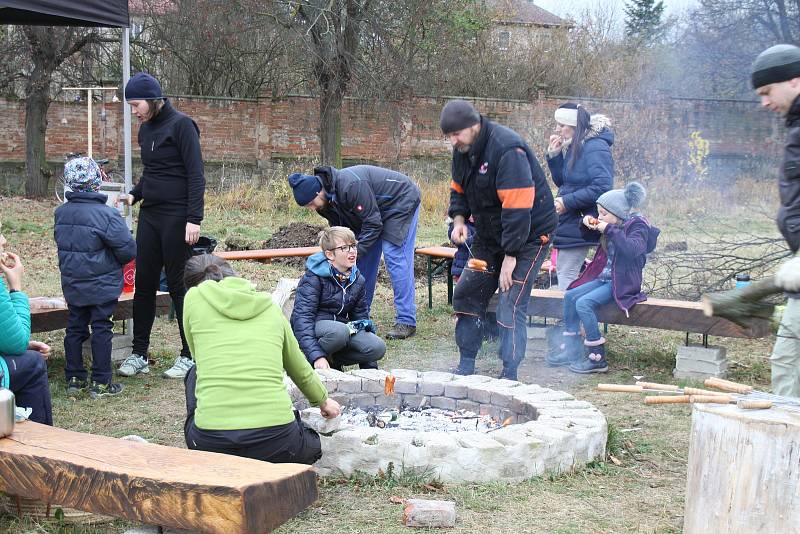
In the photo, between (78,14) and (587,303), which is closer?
(78,14)

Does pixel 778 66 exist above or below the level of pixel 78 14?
below

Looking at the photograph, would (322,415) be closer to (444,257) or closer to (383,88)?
(444,257)

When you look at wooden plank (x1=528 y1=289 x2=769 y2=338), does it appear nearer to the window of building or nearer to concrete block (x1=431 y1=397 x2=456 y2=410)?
concrete block (x1=431 y1=397 x2=456 y2=410)

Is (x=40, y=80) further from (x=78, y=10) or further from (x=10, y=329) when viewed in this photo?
(x=10, y=329)

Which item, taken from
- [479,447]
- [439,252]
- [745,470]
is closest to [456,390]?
[479,447]

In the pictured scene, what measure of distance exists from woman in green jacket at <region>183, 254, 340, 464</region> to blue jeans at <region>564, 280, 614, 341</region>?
11.2ft

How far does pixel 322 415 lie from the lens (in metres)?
3.98

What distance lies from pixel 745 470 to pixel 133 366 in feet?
14.4

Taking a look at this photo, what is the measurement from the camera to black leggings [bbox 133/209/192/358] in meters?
6.00

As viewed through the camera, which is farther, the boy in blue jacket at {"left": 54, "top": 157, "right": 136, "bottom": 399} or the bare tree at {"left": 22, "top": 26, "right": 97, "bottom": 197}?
the bare tree at {"left": 22, "top": 26, "right": 97, "bottom": 197}

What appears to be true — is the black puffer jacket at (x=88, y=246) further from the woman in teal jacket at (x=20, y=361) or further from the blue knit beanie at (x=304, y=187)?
the woman in teal jacket at (x=20, y=361)

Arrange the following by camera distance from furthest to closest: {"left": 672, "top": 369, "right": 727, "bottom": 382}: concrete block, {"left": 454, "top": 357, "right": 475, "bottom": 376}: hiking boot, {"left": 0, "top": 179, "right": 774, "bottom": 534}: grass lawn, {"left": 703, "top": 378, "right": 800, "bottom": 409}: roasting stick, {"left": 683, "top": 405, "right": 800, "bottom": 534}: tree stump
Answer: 1. {"left": 672, "top": 369, "right": 727, "bottom": 382}: concrete block
2. {"left": 454, "top": 357, "right": 475, "bottom": 376}: hiking boot
3. {"left": 0, "top": 179, "right": 774, "bottom": 534}: grass lawn
4. {"left": 703, "top": 378, "right": 800, "bottom": 409}: roasting stick
5. {"left": 683, "top": 405, "right": 800, "bottom": 534}: tree stump

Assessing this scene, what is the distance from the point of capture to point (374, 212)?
655 cm

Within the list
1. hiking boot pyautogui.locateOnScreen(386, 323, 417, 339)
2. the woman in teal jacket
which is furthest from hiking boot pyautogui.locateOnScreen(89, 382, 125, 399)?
hiking boot pyautogui.locateOnScreen(386, 323, 417, 339)
